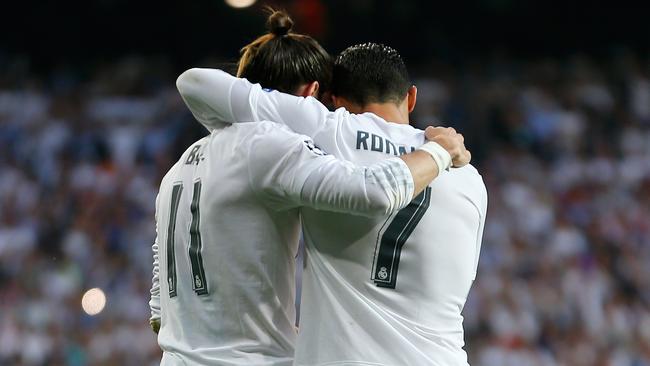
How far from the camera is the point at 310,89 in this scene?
3670mm

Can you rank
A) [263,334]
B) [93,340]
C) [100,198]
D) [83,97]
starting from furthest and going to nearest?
[83,97]
[100,198]
[93,340]
[263,334]

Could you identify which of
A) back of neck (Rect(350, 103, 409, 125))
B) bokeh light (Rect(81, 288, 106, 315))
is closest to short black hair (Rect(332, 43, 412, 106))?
back of neck (Rect(350, 103, 409, 125))

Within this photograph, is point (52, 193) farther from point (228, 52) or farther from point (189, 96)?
point (189, 96)

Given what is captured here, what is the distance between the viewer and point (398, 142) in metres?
3.52

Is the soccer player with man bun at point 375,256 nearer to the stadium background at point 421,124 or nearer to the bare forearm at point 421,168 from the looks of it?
the bare forearm at point 421,168

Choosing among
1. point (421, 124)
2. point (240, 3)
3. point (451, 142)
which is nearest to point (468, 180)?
point (451, 142)

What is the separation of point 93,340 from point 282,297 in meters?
7.38

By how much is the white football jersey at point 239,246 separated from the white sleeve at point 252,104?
5cm

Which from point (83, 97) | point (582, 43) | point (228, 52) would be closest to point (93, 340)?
point (83, 97)

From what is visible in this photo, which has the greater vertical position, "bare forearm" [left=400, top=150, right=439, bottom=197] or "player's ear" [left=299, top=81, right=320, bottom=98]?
"player's ear" [left=299, top=81, right=320, bottom=98]

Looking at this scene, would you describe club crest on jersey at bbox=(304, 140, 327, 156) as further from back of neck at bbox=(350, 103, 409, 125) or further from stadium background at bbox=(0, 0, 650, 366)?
stadium background at bbox=(0, 0, 650, 366)

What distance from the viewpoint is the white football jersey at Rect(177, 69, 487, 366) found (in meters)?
3.35

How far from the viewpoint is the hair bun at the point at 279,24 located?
373 cm

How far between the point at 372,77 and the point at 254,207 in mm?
584
